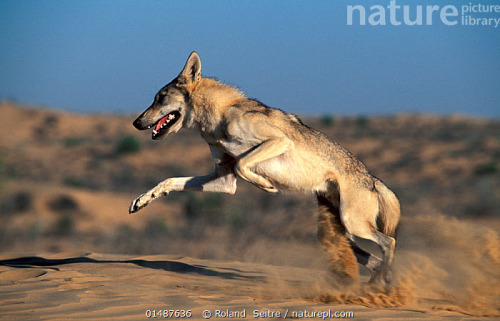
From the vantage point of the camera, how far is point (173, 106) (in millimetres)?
7527

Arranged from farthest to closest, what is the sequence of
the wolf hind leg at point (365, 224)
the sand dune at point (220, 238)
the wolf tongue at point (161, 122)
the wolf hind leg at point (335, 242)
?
the wolf tongue at point (161, 122) → the wolf hind leg at point (335, 242) → the wolf hind leg at point (365, 224) → the sand dune at point (220, 238)

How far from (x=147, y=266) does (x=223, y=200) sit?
13404 millimetres

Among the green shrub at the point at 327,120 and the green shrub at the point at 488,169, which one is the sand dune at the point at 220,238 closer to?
the green shrub at the point at 488,169

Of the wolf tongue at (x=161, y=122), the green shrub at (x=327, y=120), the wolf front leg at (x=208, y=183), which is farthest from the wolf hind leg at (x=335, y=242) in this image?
the green shrub at (x=327, y=120)

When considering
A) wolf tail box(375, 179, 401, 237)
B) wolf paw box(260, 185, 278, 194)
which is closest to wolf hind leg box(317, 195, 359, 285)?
wolf tail box(375, 179, 401, 237)

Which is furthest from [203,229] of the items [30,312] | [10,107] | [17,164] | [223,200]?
[10,107]

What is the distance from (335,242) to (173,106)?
2990 mm

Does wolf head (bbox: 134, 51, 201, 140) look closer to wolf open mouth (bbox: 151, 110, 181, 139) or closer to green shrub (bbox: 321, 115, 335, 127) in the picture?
wolf open mouth (bbox: 151, 110, 181, 139)

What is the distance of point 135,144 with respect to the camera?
3672 cm

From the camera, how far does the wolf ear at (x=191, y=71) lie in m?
7.61

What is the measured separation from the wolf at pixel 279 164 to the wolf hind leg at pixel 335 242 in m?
0.01

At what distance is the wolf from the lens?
23.3 feet

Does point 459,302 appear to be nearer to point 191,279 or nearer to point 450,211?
point 191,279

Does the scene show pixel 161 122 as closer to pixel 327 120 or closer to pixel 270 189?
pixel 270 189
